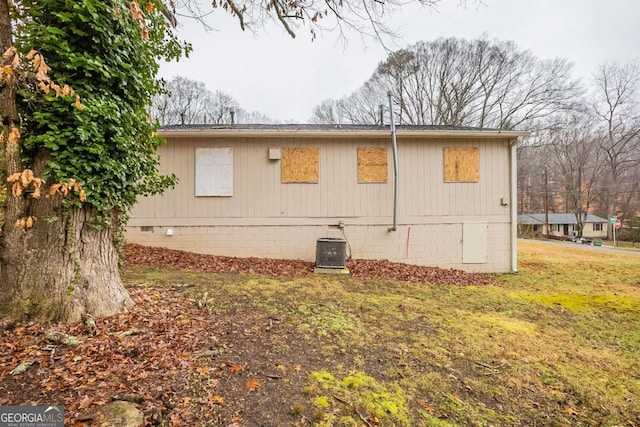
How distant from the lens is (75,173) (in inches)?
91.4

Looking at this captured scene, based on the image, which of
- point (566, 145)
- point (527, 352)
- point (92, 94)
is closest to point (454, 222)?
point (527, 352)

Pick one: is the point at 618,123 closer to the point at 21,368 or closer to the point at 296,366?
the point at 296,366

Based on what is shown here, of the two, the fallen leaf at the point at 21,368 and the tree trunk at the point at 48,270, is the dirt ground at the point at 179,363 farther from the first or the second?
the tree trunk at the point at 48,270

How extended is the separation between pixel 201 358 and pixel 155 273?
306 centimetres

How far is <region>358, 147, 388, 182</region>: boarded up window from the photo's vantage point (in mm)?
6559

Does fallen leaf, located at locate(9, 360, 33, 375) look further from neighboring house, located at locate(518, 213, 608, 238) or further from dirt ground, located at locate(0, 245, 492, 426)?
neighboring house, located at locate(518, 213, 608, 238)

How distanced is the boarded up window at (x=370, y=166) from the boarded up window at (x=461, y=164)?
154cm

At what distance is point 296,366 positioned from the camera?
2070 mm

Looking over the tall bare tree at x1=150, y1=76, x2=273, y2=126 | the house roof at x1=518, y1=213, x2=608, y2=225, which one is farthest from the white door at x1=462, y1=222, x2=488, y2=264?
the house roof at x1=518, y1=213, x2=608, y2=225

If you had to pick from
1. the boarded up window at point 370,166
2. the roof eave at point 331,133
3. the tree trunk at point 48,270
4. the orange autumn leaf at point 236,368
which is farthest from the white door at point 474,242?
the tree trunk at point 48,270

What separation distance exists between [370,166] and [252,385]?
5562 millimetres

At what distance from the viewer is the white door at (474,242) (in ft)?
21.6

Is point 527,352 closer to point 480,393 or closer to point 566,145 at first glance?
point 480,393

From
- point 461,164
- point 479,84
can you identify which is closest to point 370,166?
point 461,164
